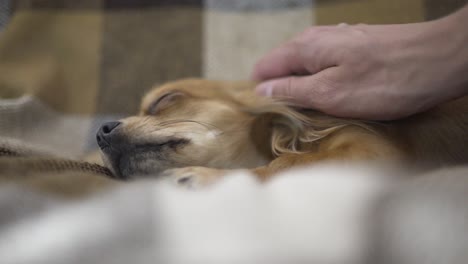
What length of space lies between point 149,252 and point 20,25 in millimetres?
1370

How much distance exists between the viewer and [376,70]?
0.99 m

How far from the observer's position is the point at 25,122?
5.06ft

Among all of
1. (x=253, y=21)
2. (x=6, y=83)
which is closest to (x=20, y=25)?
(x=6, y=83)

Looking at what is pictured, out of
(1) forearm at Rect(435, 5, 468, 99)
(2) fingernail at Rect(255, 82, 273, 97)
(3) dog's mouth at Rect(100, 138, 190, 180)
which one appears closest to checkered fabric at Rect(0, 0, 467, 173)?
(2) fingernail at Rect(255, 82, 273, 97)

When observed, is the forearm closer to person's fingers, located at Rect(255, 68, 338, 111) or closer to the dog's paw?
person's fingers, located at Rect(255, 68, 338, 111)

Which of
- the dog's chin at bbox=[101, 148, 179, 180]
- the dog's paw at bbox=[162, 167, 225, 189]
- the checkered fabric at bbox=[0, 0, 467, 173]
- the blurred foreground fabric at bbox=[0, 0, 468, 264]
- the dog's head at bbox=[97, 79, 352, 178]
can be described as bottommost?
the blurred foreground fabric at bbox=[0, 0, 468, 264]

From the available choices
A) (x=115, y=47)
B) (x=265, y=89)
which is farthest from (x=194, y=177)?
(x=115, y=47)

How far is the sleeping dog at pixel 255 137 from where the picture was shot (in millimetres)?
923

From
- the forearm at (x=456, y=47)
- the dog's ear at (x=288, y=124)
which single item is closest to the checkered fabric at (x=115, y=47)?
the dog's ear at (x=288, y=124)

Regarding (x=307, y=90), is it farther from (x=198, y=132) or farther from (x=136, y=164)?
(x=136, y=164)

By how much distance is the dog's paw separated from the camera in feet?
2.55

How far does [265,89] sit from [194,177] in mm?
471

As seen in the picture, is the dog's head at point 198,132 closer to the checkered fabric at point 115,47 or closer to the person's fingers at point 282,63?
the person's fingers at point 282,63

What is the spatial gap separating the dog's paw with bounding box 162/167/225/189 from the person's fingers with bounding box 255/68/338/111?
1.07 ft
